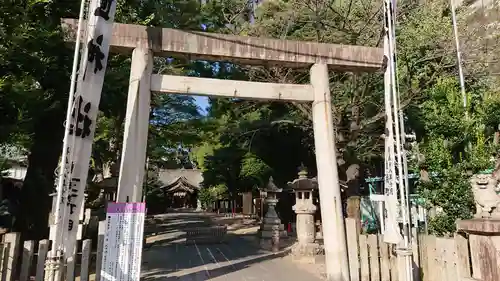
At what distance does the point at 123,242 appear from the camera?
5559 millimetres

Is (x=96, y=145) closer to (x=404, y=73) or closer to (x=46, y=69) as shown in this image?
(x=46, y=69)

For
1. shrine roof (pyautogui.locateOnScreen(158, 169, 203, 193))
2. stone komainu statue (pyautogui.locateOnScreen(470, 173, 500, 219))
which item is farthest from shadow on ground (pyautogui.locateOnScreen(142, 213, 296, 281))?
shrine roof (pyautogui.locateOnScreen(158, 169, 203, 193))

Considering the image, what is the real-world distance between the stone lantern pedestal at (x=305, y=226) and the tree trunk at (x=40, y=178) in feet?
22.6

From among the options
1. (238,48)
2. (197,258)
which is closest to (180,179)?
(197,258)

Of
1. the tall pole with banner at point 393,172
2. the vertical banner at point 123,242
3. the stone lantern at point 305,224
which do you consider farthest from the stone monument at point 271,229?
the vertical banner at point 123,242

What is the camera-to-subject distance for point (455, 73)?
1424 centimetres

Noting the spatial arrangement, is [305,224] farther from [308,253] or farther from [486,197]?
[486,197]

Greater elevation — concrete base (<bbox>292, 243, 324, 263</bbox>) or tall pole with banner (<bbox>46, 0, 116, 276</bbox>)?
tall pole with banner (<bbox>46, 0, 116, 276</bbox>)

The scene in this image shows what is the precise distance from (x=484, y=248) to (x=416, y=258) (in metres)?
1.60

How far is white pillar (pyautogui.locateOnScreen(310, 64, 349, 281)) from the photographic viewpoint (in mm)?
6582

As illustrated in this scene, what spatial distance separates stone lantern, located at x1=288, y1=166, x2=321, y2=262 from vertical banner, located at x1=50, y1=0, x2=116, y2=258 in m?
6.72

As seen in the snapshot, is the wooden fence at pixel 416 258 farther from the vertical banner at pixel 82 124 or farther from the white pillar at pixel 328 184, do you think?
the vertical banner at pixel 82 124

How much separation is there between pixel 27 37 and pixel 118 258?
5324mm

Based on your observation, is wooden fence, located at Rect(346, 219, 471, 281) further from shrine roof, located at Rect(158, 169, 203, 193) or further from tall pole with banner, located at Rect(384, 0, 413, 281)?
shrine roof, located at Rect(158, 169, 203, 193)
